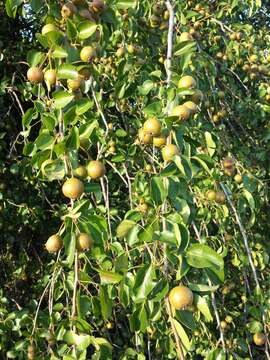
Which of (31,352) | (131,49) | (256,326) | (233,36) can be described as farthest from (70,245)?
(233,36)

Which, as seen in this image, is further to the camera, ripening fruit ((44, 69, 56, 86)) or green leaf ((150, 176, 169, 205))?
ripening fruit ((44, 69, 56, 86))

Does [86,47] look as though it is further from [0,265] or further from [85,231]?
[0,265]

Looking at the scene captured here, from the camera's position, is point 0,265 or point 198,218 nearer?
point 198,218

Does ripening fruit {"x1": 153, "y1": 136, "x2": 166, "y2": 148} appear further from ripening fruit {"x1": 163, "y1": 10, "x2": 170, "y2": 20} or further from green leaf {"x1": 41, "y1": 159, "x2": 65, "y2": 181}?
ripening fruit {"x1": 163, "y1": 10, "x2": 170, "y2": 20}

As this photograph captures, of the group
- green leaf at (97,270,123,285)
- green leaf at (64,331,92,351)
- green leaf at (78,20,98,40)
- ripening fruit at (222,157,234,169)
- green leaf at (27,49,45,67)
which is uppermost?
green leaf at (78,20,98,40)

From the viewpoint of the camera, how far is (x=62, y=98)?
1.00 m

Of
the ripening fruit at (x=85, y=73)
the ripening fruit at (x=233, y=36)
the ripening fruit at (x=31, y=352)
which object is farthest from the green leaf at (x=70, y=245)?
the ripening fruit at (x=233, y=36)

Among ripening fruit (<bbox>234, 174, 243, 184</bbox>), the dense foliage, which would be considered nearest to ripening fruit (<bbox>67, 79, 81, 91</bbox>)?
the dense foliage

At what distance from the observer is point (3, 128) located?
8.44 feet

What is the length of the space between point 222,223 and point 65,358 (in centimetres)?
96

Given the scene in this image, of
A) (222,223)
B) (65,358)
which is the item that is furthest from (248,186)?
(65,358)

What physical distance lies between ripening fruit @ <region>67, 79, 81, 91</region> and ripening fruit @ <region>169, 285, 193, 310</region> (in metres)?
0.45

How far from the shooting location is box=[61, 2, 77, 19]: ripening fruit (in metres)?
1.06

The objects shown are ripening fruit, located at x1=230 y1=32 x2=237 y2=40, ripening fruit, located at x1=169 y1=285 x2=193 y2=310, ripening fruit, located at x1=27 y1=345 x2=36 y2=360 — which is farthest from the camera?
ripening fruit, located at x1=230 y1=32 x2=237 y2=40
